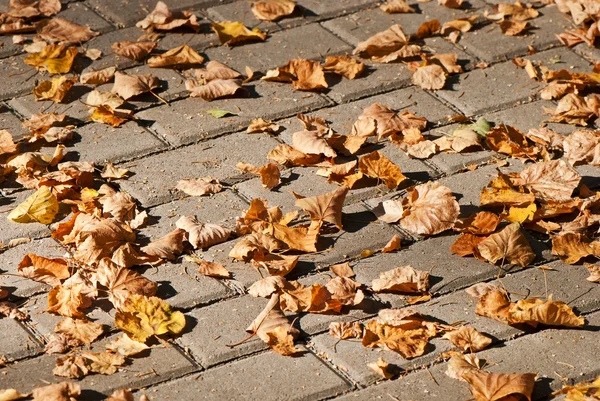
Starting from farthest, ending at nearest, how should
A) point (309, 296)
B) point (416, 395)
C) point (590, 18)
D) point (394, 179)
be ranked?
point (590, 18)
point (394, 179)
point (309, 296)
point (416, 395)

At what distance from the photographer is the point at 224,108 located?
4.08 m

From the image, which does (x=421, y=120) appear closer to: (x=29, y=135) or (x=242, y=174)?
(x=242, y=174)

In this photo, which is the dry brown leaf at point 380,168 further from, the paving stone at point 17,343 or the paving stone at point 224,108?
the paving stone at point 17,343

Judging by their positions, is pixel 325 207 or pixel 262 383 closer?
pixel 262 383

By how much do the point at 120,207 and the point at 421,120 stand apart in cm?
127

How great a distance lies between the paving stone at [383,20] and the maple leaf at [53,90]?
1.29 metres

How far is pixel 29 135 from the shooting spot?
3.87m

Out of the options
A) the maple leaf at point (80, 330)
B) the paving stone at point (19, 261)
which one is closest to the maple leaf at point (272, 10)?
the paving stone at point (19, 261)

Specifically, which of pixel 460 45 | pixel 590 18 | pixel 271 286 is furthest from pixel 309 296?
pixel 590 18

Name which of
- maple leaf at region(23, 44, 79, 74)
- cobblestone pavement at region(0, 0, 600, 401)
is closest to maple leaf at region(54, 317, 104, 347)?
cobblestone pavement at region(0, 0, 600, 401)

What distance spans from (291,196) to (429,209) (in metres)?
0.49

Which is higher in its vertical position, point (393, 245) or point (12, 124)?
point (393, 245)

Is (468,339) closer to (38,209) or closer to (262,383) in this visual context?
(262,383)

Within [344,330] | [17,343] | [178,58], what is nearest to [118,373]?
[17,343]
